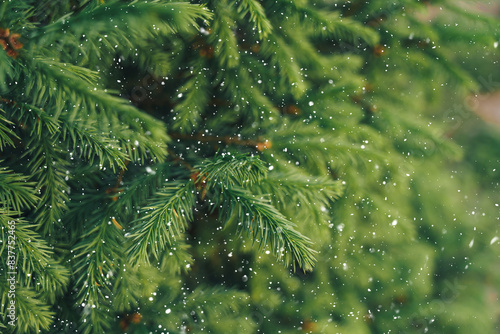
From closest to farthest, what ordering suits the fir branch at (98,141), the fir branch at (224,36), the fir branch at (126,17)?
the fir branch at (126,17) → the fir branch at (98,141) → the fir branch at (224,36)

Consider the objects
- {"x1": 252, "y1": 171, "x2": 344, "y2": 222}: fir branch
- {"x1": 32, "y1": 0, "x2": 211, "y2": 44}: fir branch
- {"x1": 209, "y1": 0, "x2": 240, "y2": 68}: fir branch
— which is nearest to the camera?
{"x1": 32, "y1": 0, "x2": 211, "y2": 44}: fir branch

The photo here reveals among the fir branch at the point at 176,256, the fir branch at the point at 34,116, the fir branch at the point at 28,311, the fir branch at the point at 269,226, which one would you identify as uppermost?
the fir branch at the point at 34,116

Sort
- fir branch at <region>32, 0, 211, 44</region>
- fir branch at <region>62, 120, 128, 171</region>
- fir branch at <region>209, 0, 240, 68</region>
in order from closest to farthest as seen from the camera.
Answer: fir branch at <region>32, 0, 211, 44</region>
fir branch at <region>62, 120, 128, 171</region>
fir branch at <region>209, 0, 240, 68</region>

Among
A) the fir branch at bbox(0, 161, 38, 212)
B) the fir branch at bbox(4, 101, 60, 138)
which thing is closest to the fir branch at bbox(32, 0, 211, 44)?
the fir branch at bbox(4, 101, 60, 138)

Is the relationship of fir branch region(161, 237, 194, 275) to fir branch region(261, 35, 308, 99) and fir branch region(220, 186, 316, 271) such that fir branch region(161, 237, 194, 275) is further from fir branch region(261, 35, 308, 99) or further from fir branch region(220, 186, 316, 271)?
fir branch region(261, 35, 308, 99)

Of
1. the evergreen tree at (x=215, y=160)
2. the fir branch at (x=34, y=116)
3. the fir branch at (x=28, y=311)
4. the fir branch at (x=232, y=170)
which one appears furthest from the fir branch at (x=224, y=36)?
the fir branch at (x=28, y=311)

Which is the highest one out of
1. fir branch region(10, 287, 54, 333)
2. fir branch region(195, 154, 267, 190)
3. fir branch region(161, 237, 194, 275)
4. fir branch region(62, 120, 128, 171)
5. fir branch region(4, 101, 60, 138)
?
fir branch region(4, 101, 60, 138)

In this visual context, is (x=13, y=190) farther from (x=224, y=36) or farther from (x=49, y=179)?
(x=224, y=36)

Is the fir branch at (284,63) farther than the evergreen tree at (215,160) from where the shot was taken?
Yes

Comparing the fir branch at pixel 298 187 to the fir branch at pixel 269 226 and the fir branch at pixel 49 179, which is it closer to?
the fir branch at pixel 269 226
